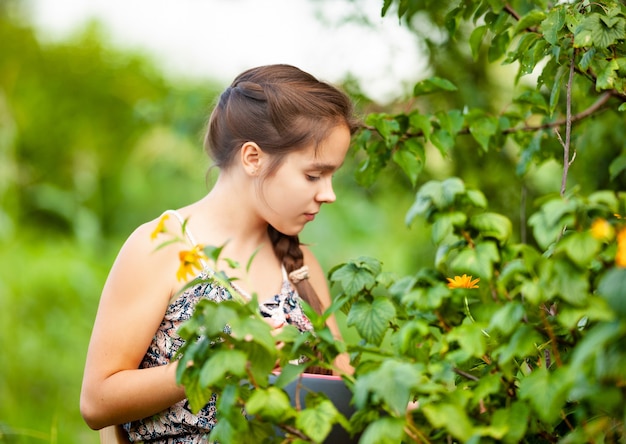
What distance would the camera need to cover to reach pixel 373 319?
122 centimetres

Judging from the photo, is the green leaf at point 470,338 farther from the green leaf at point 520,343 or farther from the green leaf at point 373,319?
the green leaf at point 373,319

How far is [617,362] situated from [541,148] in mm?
1378

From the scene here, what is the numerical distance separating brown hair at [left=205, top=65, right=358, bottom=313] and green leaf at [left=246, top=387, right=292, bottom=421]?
3.10ft

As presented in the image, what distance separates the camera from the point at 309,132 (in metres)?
1.96

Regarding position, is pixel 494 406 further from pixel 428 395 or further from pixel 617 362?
pixel 617 362

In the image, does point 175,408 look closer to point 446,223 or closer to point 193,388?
point 193,388

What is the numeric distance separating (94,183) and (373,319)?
578 centimetres

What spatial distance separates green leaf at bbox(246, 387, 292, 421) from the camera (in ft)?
3.44

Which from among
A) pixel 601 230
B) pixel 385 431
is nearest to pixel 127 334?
pixel 385 431

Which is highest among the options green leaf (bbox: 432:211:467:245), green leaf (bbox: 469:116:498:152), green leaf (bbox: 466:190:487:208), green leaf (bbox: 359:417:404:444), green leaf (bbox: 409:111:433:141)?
green leaf (bbox: 409:111:433:141)

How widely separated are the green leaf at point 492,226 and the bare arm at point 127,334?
2.86 ft

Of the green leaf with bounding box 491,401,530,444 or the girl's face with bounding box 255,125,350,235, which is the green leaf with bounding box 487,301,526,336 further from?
the girl's face with bounding box 255,125,350,235

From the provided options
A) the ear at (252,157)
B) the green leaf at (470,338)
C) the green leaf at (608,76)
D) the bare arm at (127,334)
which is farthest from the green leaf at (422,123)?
the green leaf at (470,338)

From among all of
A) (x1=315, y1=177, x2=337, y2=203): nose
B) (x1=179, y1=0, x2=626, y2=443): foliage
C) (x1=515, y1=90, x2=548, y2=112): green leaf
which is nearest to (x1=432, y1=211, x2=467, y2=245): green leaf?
(x1=179, y1=0, x2=626, y2=443): foliage
